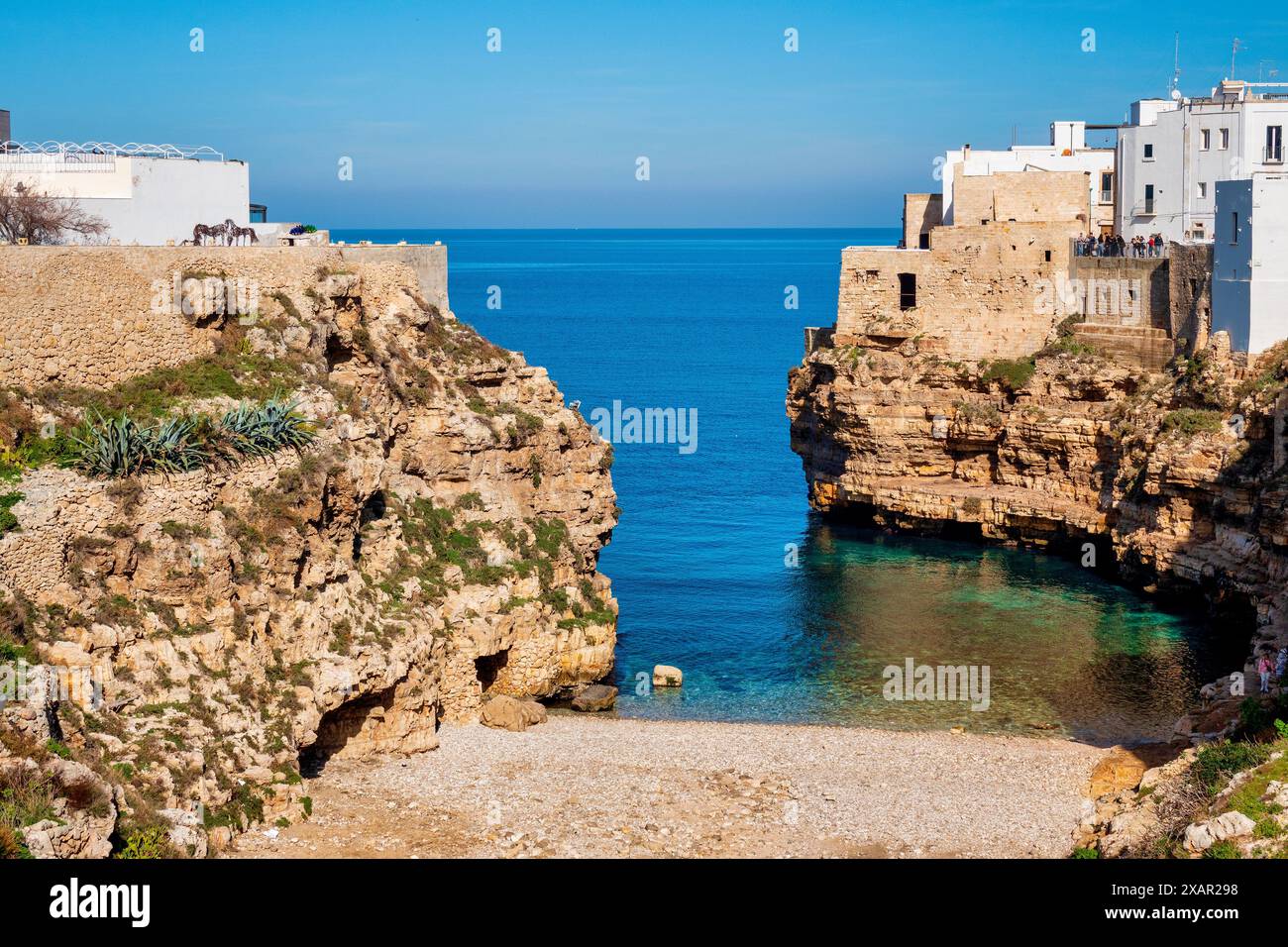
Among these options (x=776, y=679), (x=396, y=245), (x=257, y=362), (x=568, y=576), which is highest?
(x=396, y=245)

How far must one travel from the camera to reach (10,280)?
2675 cm

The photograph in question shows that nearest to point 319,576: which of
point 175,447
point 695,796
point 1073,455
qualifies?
point 175,447

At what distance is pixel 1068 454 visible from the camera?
4869cm

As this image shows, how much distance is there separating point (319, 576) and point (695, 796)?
739cm

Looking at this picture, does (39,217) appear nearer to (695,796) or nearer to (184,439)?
Answer: (184,439)

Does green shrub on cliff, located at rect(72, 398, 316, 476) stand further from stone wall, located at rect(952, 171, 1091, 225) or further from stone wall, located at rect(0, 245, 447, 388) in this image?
stone wall, located at rect(952, 171, 1091, 225)

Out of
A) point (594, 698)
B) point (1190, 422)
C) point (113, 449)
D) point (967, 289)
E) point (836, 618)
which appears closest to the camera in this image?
point (113, 449)

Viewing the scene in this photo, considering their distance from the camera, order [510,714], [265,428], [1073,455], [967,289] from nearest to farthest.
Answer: [265,428] → [510,714] → [1073,455] → [967,289]

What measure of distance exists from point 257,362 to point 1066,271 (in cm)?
3037

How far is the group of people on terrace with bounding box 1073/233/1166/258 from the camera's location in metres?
49.9

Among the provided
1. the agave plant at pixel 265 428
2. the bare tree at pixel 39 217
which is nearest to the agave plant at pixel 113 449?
the agave plant at pixel 265 428

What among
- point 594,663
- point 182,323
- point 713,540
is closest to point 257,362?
point 182,323

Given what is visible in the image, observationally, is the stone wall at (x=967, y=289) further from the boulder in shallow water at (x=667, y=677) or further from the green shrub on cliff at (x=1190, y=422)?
the boulder in shallow water at (x=667, y=677)
